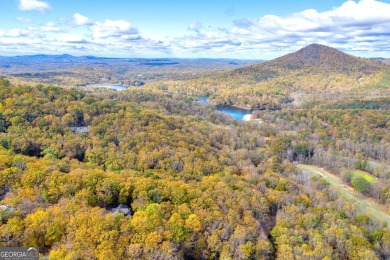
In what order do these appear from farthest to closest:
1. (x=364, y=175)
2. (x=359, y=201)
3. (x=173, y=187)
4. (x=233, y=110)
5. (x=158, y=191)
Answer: (x=233, y=110)
(x=364, y=175)
(x=359, y=201)
(x=173, y=187)
(x=158, y=191)

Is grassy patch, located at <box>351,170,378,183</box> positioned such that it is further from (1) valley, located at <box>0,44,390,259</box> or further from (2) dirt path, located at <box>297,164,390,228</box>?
(2) dirt path, located at <box>297,164,390,228</box>

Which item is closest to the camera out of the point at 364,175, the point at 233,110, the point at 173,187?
the point at 173,187

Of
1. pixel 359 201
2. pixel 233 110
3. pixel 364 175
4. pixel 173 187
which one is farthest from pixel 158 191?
pixel 233 110

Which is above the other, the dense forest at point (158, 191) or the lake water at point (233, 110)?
the dense forest at point (158, 191)

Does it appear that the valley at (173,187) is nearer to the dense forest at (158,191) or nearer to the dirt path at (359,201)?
the dense forest at (158,191)

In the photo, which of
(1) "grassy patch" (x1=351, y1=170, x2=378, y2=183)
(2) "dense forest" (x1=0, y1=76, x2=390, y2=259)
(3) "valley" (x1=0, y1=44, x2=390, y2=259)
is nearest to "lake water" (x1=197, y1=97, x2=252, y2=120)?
(3) "valley" (x1=0, y1=44, x2=390, y2=259)

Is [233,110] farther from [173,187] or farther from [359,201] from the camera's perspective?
[173,187]

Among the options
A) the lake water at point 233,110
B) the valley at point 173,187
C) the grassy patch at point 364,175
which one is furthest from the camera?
the lake water at point 233,110

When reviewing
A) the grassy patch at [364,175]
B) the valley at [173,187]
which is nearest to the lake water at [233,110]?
the valley at [173,187]
